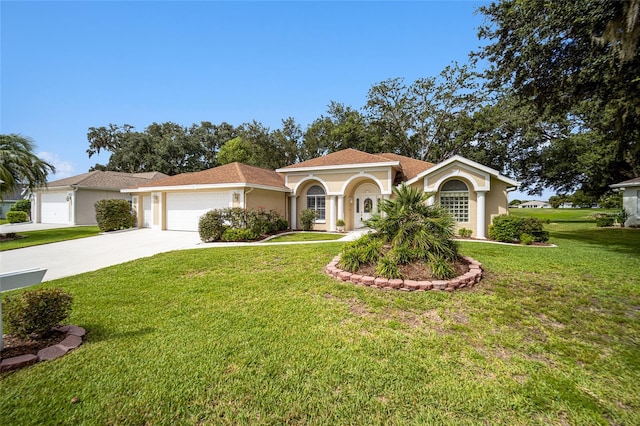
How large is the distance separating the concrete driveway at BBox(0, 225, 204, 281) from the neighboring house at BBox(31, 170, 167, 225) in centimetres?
1164

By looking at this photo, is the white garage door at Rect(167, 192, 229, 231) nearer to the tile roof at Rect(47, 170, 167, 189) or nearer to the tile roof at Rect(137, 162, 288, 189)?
the tile roof at Rect(137, 162, 288, 189)

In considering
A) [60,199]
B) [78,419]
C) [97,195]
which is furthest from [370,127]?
[78,419]

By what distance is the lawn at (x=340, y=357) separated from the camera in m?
2.55

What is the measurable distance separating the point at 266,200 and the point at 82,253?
31.6 ft

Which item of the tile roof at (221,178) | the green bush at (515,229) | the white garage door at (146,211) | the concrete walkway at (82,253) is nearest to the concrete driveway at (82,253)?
the concrete walkway at (82,253)

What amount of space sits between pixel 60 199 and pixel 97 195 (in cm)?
307

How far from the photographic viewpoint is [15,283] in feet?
10.4

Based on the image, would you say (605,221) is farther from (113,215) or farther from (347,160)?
(113,215)

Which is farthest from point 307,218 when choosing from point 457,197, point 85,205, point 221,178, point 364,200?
point 85,205

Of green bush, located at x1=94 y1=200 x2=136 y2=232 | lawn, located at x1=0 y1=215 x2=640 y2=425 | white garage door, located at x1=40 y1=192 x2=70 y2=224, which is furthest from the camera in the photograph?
white garage door, located at x1=40 y1=192 x2=70 y2=224

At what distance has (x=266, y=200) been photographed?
17.9m

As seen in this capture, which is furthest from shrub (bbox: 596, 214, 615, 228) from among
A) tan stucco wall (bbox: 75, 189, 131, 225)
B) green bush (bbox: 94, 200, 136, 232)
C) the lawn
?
tan stucco wall (bbox: 75, 189, 131, 225)

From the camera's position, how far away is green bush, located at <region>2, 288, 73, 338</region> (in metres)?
3.44

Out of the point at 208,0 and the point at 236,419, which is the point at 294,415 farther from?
the point at 208,0
